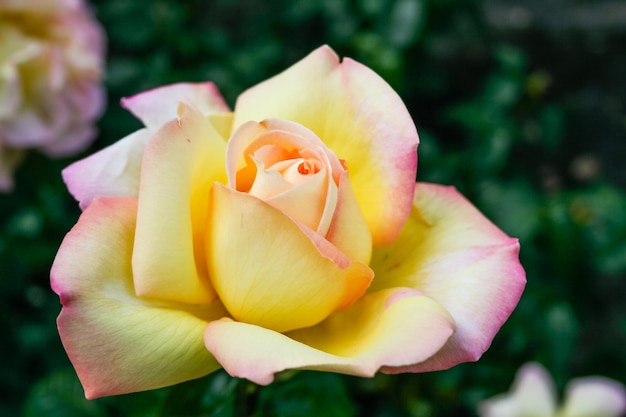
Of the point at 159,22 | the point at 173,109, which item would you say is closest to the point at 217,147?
the point at 173,109

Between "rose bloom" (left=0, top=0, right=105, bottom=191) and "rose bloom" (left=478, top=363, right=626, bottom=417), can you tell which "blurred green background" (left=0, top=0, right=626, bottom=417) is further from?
"rose bloom" (left=478, top=363, right=626, bottom=417)

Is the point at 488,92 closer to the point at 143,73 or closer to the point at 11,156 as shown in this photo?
the point at 143,73

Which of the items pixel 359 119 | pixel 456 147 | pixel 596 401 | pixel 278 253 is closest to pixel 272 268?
pixel 278 253

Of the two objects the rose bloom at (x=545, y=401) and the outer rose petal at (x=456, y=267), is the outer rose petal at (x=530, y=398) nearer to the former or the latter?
the rose bloom at (x=545, y=401)

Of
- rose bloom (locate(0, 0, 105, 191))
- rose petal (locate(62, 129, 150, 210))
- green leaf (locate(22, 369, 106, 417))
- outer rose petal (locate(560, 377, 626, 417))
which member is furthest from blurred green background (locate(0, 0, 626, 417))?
rose petal (locate(62, 129, 150, 210))

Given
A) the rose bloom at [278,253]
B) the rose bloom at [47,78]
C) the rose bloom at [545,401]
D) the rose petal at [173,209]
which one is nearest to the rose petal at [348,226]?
the rose bloom at [278,253]

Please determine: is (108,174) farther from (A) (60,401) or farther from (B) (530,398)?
(B) (530,398)

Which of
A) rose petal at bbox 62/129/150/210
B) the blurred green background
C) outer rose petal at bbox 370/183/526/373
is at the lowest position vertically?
the blurred green background
